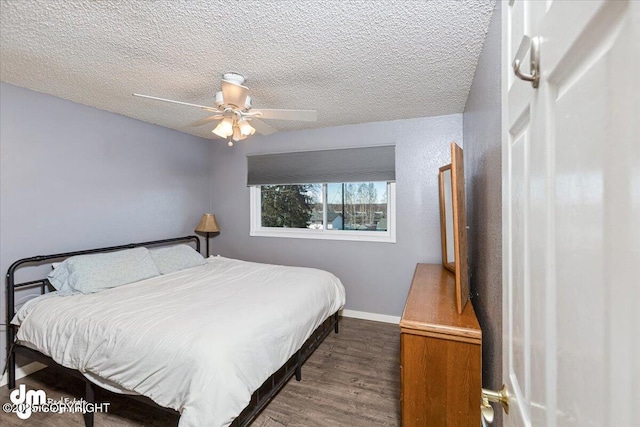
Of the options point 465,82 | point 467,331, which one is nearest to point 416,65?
point 465,82

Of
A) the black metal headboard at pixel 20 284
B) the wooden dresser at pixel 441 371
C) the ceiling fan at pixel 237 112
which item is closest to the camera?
A: the wooden dresser at pixel 441 371

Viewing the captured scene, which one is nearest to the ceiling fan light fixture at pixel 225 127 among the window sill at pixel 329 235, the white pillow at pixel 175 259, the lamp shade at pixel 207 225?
the white pillow at pixel 175 259

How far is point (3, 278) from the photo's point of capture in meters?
2.39

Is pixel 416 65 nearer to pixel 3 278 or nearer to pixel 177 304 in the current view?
pixel 177 304

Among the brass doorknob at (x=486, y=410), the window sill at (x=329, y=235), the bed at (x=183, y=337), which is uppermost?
the window sill at (x=329, y=235)

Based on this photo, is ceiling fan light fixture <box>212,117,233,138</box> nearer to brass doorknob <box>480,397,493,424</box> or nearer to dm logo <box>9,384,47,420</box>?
brass doorknob <box>480,397,493,424</box>

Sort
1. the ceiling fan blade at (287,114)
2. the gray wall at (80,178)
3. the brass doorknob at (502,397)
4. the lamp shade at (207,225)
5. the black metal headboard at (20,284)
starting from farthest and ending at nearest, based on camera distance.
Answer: the lamp shade at (207,225) < the gray wall at (80,178) < the black metal headboard at (20,284) < the ceiling fan blade at (287,114) < the brass doorknob at (502,397)

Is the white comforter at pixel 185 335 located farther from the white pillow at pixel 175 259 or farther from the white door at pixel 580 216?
the white door at pixel 580 216

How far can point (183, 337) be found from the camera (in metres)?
1.64

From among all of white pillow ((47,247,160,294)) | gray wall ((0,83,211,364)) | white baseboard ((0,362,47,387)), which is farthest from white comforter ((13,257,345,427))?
gray wall ((0,83,211,364))

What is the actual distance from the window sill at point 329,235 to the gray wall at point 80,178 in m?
1.20

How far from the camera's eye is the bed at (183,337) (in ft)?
5.04

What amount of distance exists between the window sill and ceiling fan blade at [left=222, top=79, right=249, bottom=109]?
2.18 metres

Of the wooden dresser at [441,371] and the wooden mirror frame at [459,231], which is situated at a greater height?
the wooden mirror frame at [459,231]
